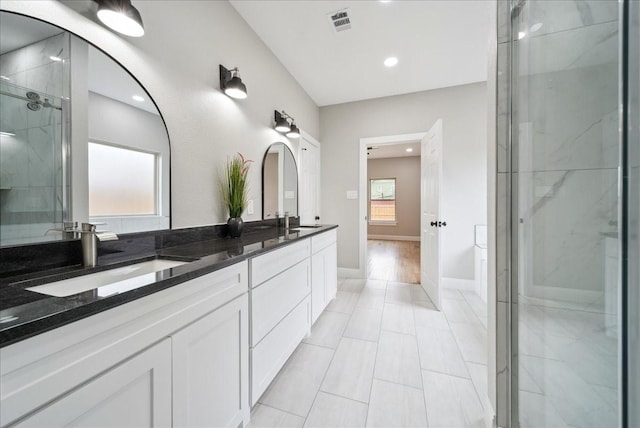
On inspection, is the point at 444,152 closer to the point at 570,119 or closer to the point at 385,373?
the point at 570,119

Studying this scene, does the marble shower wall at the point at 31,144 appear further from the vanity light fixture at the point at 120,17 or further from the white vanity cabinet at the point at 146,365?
the white vanity cabinet at the point at 146,365

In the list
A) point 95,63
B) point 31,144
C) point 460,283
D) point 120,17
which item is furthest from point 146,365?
point 460,283

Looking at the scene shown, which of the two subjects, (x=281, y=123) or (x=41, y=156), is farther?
(x=281, y=123)

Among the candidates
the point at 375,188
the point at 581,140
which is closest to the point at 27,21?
the point at 581,140

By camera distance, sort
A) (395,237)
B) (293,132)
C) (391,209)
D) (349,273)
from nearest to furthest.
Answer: (293,132)
(349,273)
(395,237)
(391,209)

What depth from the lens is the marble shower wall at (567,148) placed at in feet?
2.46

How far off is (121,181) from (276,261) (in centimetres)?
91

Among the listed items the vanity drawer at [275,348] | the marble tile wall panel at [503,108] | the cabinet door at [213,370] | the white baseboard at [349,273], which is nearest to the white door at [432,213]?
the white baseboard at [349,273]

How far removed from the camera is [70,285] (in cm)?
88

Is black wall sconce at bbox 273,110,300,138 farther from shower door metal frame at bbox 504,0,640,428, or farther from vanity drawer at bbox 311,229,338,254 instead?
shower door metal frame at bbox 504,0,640,428

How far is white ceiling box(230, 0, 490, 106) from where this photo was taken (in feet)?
6.72

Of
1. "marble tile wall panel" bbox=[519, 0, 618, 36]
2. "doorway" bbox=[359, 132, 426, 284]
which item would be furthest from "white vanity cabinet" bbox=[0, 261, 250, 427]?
"doorway" bbox=[359, 132, 426, 284]

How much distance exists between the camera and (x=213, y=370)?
100cm

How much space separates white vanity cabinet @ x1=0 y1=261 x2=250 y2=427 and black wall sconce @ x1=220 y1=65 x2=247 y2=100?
1.38 m
